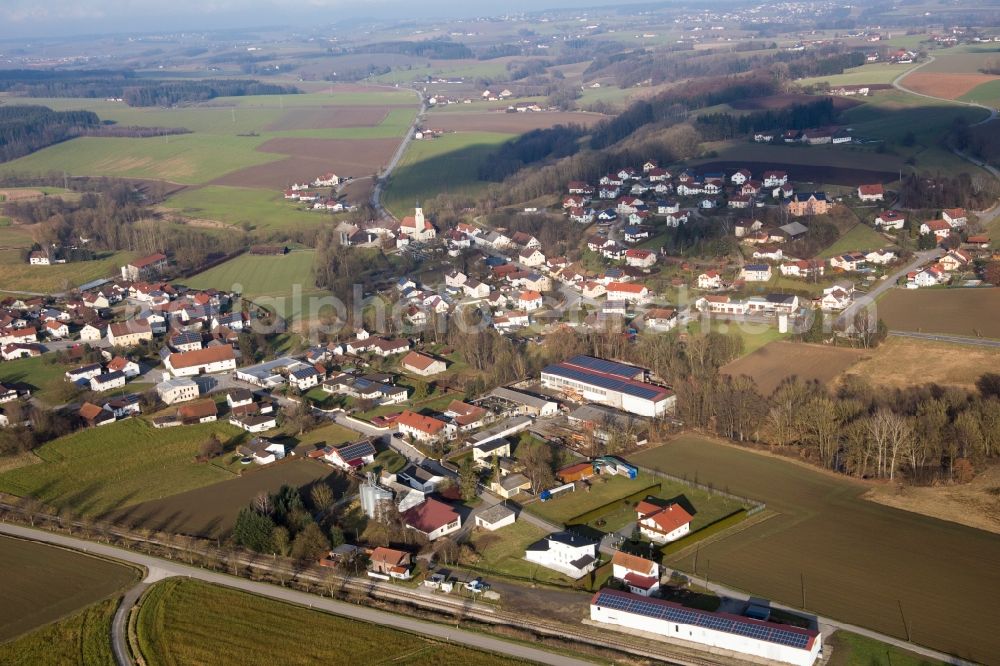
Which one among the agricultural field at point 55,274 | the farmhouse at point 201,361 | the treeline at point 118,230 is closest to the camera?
the farmhouse at point 201,361

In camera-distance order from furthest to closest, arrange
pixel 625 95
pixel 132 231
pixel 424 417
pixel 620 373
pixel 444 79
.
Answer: pixel 444 79 → pixel 625 95 → pixel 132 231 → pixel 620 373 → pixel 424 417

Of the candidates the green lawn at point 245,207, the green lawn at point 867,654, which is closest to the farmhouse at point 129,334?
the green lawn at point 245,207

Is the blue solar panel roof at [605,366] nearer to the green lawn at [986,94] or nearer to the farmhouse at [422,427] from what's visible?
the farmhouse at [422,427]

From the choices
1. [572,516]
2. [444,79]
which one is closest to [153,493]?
[572,516]

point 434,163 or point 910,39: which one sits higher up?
point 910,39

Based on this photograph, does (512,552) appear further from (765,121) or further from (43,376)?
(765,121)

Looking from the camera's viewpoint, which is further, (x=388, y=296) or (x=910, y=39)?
(x=910, y=39)

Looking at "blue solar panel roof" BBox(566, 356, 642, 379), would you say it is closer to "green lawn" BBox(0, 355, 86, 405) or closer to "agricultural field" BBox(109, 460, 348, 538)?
"agricultural field" BBox(109, 460, 348, 538)

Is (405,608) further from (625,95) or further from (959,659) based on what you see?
(625,95)
